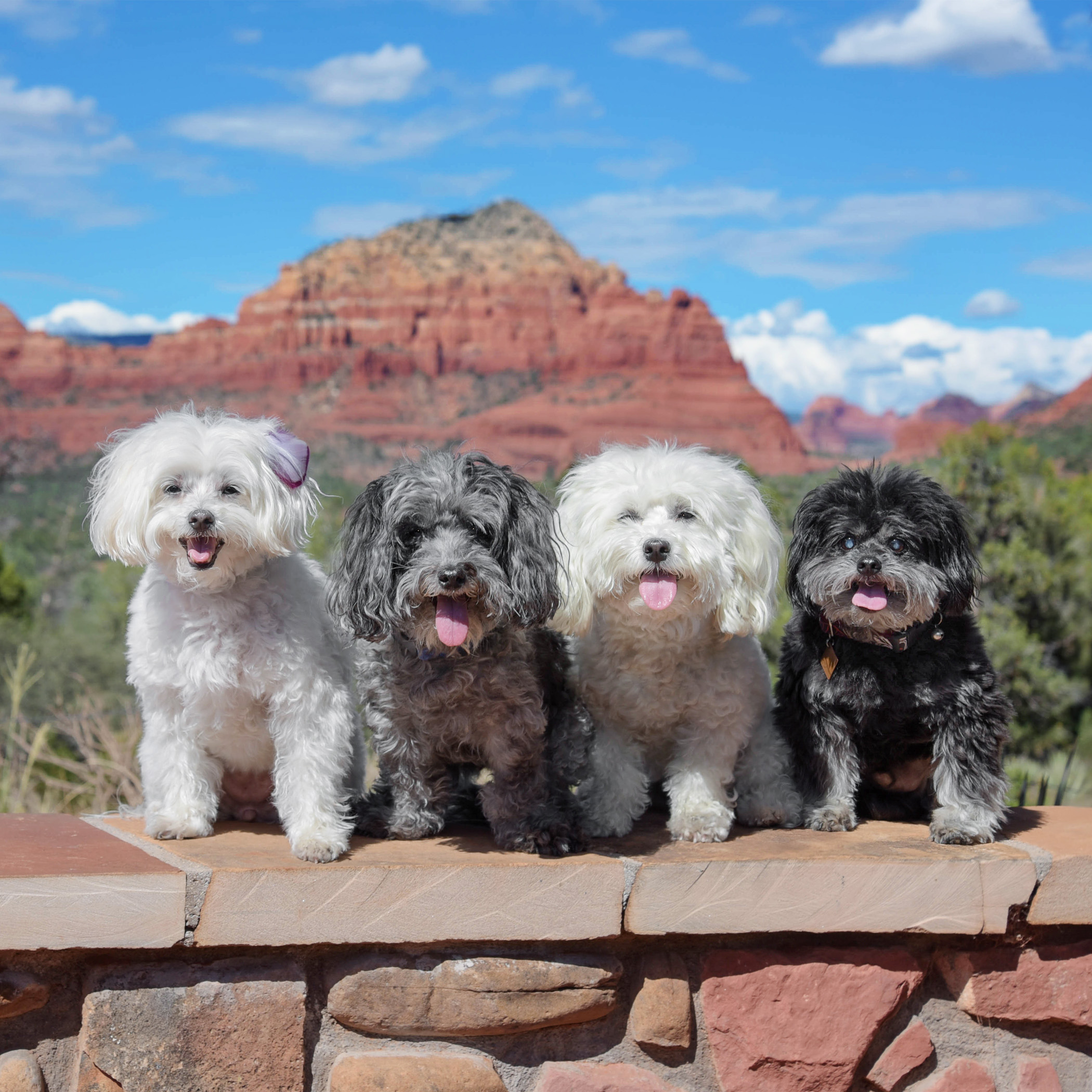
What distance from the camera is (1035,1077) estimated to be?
9.70 feet

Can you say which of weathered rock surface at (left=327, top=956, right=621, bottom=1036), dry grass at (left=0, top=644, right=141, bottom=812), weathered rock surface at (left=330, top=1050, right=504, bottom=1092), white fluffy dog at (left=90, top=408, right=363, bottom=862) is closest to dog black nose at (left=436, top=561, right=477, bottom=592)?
white fluffy dog at (left=90, top=408, right=363, bottom=862)

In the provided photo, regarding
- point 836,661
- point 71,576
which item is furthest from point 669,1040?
Result: point 71,576

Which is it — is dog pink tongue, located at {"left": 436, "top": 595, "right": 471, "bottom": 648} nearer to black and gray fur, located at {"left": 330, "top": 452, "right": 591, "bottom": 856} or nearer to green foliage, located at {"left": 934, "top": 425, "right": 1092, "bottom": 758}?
black and gray fur, located at {"left": 330, "top": 452, "right": 591, "bottom": 856}

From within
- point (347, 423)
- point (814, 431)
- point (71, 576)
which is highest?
point (814, 431)

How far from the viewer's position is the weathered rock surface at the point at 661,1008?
2.81 m

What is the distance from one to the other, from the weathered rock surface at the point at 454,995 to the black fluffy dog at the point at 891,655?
3.16 ft

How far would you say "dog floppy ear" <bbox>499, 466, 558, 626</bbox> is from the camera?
2637mm

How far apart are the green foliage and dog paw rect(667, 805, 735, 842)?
11.1 meters

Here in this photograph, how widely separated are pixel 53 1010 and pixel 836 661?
2310mm

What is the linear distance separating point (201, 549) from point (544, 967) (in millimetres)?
1425

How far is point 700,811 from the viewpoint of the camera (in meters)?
3.03

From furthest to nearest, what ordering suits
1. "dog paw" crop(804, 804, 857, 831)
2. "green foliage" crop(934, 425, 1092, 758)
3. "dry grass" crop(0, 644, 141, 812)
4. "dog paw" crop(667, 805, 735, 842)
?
"green foliage" crop(934, 425, 1092, 758) < "dry grass" crop(0, 644, 141, 812) < "dog paw" crop(804, 804, 857, 831) < "dog paw" crop(667, 805, 735, 842)

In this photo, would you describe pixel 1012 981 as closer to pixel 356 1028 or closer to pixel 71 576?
pixel 356 1028

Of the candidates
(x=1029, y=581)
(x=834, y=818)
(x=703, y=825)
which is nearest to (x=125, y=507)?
(x=703, y=825)
